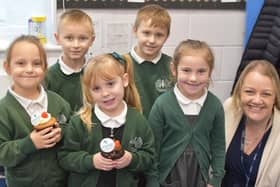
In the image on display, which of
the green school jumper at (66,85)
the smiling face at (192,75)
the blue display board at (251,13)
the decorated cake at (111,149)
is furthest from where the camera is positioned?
the blue display board at (251,13)

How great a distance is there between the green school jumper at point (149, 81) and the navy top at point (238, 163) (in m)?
0.39

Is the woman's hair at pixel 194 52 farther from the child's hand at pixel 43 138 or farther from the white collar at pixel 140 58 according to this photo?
the child's hand at pixel 43 138

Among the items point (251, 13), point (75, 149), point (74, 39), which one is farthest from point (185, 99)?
point (251, 13)

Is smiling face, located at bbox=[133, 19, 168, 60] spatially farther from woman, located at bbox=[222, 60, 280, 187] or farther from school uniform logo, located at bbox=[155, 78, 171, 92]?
woman, located at bbox=[222, 60, 280, 187]

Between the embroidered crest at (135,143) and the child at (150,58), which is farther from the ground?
the child at (150,58)

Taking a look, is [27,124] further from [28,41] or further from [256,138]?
[256,138]

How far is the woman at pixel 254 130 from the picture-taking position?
190 cm

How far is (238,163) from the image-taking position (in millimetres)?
1970

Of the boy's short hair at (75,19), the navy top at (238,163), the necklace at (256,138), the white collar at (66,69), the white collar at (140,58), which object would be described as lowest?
the navy top at (238,163)

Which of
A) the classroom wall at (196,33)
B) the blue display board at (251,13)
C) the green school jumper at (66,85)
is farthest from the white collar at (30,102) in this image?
the blue display board at (251,13)

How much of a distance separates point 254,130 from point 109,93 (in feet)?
2.56

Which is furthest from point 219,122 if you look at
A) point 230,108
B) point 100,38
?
point 100,38

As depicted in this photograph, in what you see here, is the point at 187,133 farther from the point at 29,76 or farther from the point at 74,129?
the point at 29,76

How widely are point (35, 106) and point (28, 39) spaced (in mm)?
249
